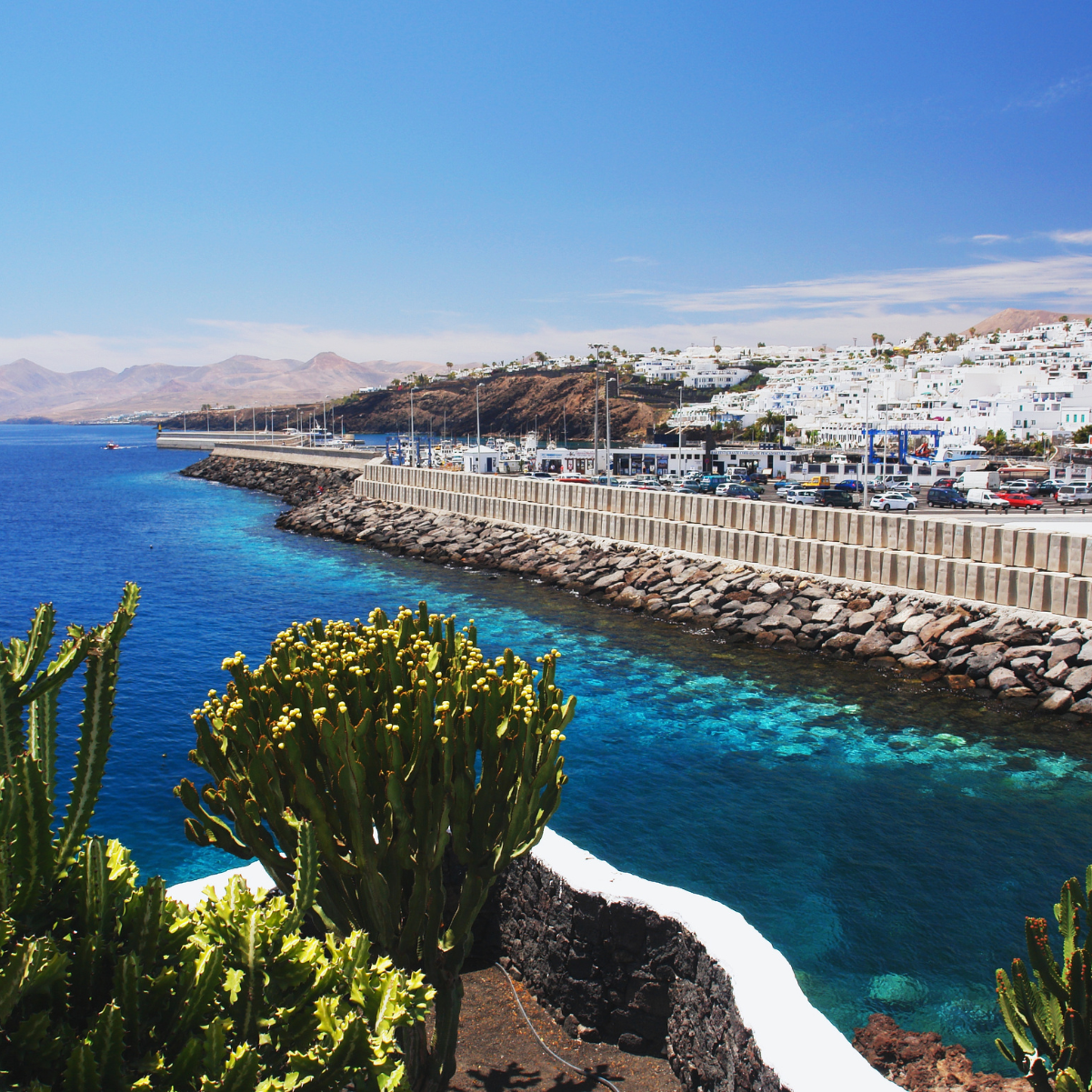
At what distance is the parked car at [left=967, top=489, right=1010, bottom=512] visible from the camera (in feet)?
Answer: 140

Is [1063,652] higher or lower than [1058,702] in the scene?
higher

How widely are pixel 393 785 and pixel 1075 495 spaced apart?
166 feet

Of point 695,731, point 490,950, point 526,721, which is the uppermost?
point 526,721

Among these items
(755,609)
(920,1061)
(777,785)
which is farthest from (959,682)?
(920,1061)

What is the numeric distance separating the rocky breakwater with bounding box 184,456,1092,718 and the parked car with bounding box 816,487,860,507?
13.2 m

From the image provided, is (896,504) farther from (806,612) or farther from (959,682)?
(959,682)

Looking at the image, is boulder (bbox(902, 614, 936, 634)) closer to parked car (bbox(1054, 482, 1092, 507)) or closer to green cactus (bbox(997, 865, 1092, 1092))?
green cactus (bbox(997, 865, 1092, 1092))

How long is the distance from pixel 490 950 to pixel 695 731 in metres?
11.9

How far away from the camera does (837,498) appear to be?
148ft

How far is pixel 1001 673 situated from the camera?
22094 mm

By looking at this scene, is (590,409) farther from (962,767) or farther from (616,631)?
(962,767)

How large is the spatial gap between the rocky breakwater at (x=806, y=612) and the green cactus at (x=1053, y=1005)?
1714cm

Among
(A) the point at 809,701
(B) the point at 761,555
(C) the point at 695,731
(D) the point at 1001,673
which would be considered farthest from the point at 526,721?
(B) the point at 761,555

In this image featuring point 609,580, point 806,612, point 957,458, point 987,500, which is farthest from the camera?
point 957,458
